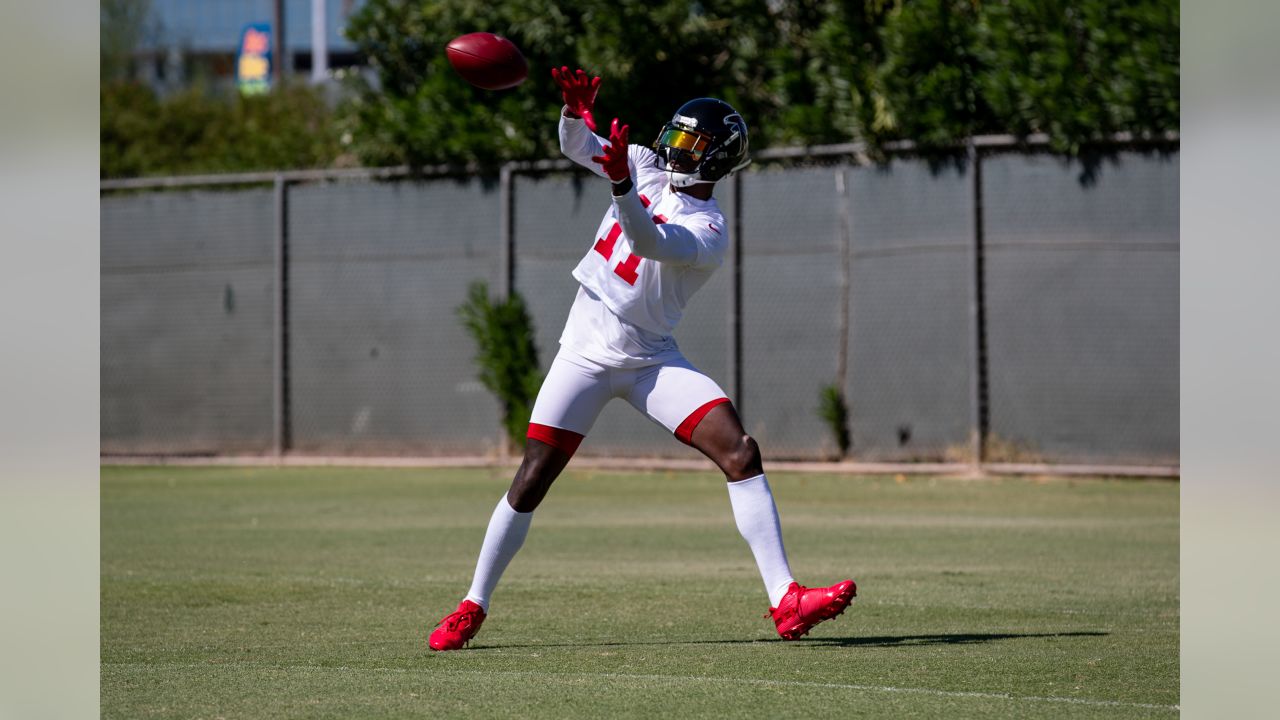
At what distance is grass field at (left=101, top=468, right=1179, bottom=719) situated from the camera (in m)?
6.16

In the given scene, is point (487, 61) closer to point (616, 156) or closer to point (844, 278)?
point (616, 156)

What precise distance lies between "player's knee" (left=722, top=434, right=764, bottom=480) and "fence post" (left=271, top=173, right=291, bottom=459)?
43.4ft

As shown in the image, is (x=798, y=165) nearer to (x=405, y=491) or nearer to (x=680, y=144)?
(x=405, y=491)

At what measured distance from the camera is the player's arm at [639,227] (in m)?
6.75

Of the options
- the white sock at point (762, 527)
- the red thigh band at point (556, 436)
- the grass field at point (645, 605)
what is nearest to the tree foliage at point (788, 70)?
the grass field at point (645, 605)

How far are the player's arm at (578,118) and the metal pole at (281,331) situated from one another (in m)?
12.8

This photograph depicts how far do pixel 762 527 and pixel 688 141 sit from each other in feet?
5.90

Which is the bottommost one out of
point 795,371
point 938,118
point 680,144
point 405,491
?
point 405,491

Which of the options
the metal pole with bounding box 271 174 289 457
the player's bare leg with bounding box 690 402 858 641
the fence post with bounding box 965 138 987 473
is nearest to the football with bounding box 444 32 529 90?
the player's bare leg with bounding box 690 402 858 641

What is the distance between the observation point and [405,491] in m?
16.6

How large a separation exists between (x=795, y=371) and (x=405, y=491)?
4.32 m
